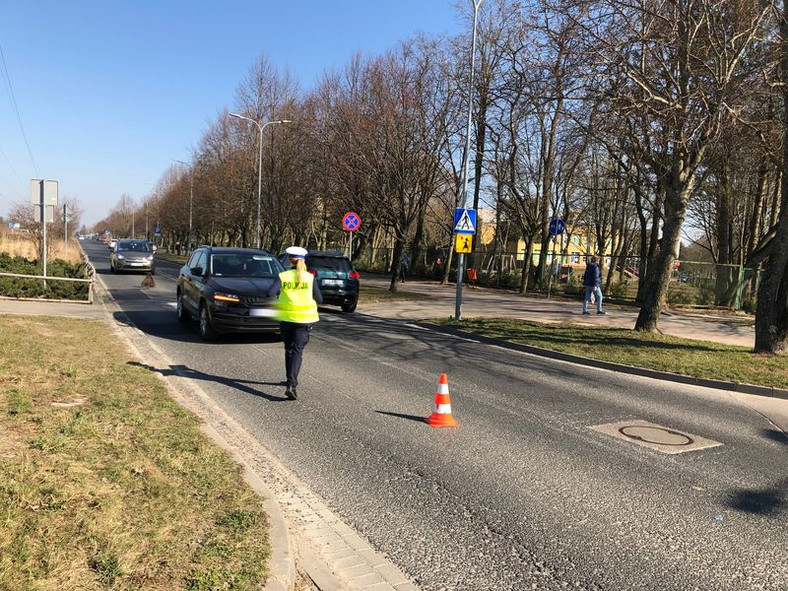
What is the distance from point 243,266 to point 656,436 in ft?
28.7

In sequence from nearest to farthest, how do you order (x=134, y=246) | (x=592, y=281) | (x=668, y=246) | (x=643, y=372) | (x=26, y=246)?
(x=643, y=372), (x=668, y=246), (x=592, y=281), (x=134, y=246), (x=26, y=246)

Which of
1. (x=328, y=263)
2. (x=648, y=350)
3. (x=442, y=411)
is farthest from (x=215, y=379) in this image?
(x=328, y=263)

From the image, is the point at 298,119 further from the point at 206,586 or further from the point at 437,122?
the point at 206,586

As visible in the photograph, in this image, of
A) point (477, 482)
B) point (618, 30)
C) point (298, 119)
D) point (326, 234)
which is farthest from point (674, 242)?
point (326, 234)

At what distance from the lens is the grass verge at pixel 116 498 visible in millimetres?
2973

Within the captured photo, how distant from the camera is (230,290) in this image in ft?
36.4

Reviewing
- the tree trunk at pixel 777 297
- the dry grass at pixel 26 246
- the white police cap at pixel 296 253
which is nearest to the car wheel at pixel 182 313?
the white police cap at pixel 296 253

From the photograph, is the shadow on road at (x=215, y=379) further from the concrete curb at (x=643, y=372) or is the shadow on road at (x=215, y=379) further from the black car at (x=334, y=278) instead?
the black car at (x=334, y=278)

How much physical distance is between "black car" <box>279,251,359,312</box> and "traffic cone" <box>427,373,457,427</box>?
38.0ft

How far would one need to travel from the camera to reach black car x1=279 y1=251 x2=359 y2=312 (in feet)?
58.6

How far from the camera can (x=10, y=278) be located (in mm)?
16562

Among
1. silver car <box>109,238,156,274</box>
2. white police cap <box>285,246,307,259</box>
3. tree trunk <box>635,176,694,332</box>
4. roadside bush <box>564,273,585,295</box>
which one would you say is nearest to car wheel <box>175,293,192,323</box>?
white police cap <box>285,246,307,259</box>

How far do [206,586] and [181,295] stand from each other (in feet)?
39.2

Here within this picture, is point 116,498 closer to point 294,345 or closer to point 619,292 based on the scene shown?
point 294,345
